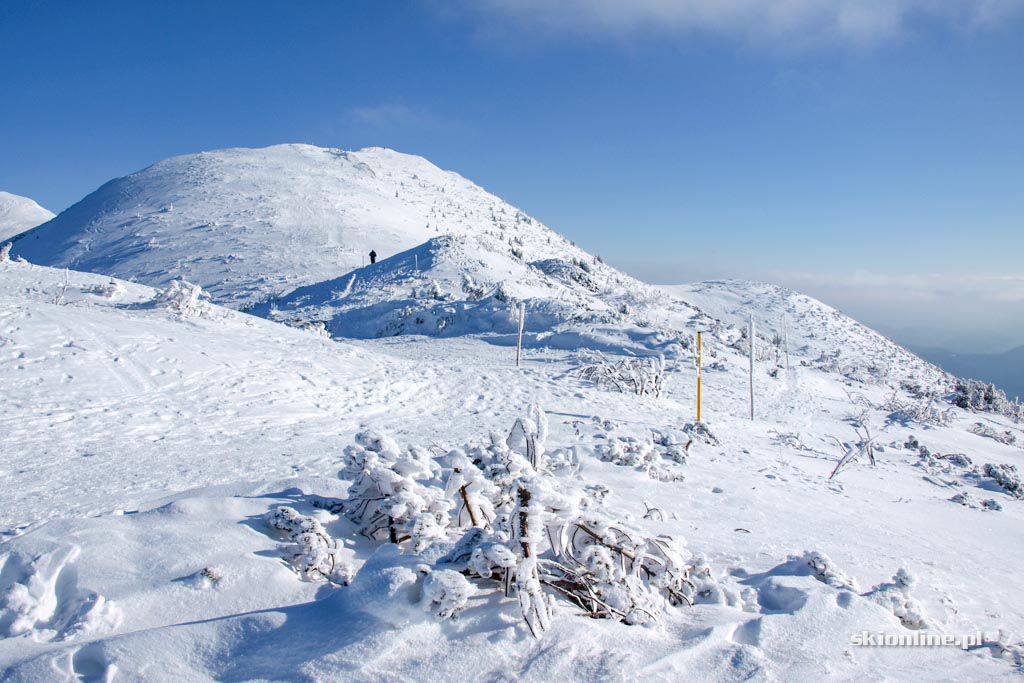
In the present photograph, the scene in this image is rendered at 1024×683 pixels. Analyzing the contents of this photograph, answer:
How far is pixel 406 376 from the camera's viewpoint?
454 inches

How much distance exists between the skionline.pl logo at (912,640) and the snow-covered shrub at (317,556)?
8.51 ft

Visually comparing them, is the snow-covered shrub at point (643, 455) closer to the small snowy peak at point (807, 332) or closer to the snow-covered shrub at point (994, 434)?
the snow-covered shrub at point (994, 434)

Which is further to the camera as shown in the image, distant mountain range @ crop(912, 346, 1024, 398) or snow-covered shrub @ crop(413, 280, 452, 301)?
distant mountain range @ crop(912, 346, 1024, 398)

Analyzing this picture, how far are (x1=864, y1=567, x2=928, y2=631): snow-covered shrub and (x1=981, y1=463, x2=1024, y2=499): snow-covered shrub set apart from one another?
8070 millimetres

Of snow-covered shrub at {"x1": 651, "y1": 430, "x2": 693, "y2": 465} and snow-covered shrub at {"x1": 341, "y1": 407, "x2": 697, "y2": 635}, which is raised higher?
snow-covered shrub at {"x1": 341, "y1": 407, "x2": 697, "y2": 635}

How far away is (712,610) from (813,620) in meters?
0.48

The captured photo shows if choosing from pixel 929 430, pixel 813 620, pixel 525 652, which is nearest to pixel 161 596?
pixel 525 652

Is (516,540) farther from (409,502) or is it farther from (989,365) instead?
(989,365)

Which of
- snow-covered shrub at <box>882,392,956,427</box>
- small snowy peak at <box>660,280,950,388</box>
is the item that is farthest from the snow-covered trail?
small snowy peak at <box>660,280,950,388</box>

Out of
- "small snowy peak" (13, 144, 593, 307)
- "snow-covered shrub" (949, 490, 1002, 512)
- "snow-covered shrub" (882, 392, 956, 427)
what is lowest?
"snow-covered shrub" (949, 490, 1002, 512)

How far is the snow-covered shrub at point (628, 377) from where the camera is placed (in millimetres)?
13070

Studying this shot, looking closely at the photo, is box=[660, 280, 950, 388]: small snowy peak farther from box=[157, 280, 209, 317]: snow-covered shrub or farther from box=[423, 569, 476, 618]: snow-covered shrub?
box=[423, 569, 476, 618]: snow-covered shrub

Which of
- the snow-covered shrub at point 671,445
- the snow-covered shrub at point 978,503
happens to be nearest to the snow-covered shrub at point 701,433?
the snow-covered shrub at point 671,445

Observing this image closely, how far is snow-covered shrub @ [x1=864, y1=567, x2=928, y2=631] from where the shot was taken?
10.2 feet
